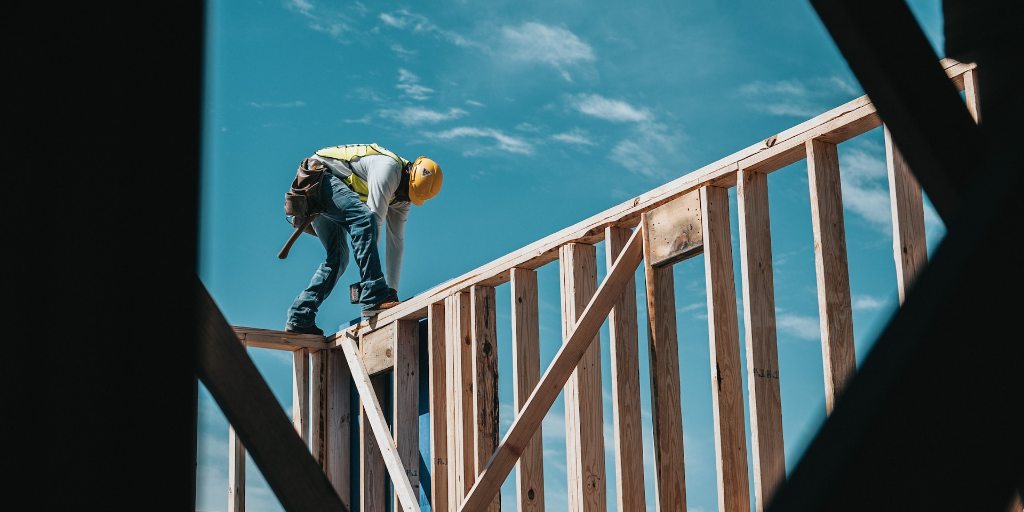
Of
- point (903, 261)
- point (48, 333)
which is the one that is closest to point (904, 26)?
point (48, 333)

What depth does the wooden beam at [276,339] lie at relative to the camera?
9.43 meters

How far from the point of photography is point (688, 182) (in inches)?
243

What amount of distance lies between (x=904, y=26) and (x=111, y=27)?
3.78 feet

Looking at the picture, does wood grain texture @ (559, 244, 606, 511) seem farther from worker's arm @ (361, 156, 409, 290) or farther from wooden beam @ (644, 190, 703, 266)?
worker's arm @ (361, 156, 409, 290)

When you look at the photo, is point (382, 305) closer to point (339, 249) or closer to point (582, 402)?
point (339, 249)

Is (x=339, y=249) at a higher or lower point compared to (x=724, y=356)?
higher

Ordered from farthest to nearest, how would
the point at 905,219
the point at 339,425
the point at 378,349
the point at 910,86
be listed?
1. the point at 339,425
2. the point at 378,349
3. the point at 905,219
4. the point at 910,86

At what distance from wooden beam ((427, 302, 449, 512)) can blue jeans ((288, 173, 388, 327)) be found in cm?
103

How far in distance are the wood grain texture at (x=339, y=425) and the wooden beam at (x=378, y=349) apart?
0.41 metres

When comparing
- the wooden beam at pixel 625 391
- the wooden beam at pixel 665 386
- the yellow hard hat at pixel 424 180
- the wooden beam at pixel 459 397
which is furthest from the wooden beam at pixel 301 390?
the wooden beam at pixel 665 386

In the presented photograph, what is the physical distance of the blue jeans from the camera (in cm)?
930

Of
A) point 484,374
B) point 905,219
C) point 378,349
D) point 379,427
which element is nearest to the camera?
point 905,219

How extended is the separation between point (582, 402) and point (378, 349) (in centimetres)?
270

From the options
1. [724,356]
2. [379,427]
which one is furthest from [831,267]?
[379,427]
